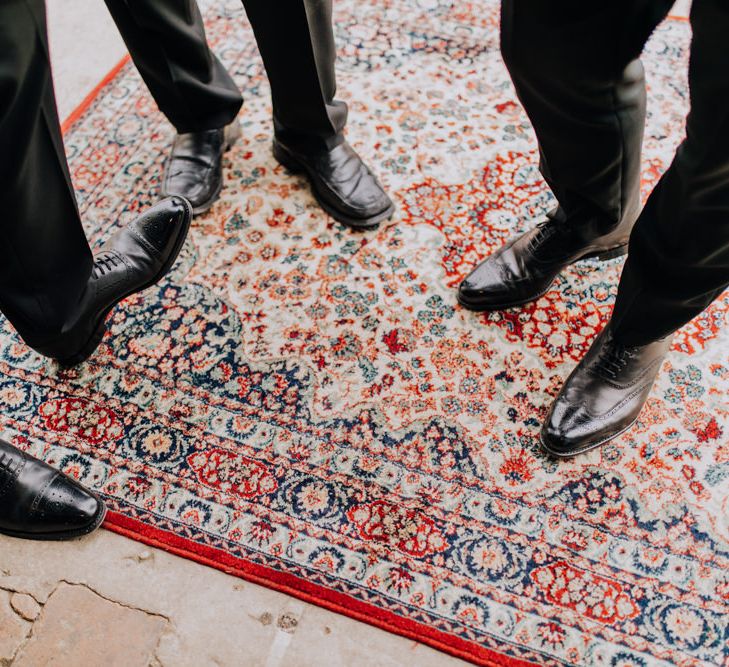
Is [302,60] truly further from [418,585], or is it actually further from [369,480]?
[418,585]

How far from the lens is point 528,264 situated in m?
1.08

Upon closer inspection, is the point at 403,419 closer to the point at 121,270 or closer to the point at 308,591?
the point at 308,591

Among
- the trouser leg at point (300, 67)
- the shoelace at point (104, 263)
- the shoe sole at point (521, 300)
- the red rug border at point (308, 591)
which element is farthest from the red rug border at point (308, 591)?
the trouser leg at point (300, 67)

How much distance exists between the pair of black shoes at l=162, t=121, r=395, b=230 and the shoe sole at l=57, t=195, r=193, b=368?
170mm

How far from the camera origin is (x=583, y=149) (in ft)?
2.72

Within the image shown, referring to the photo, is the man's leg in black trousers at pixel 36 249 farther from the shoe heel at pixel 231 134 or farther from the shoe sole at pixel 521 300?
the shoe sole at pixel 521 300

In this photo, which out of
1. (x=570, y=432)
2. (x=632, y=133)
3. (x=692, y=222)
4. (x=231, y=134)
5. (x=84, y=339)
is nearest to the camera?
(x=692, y=222)

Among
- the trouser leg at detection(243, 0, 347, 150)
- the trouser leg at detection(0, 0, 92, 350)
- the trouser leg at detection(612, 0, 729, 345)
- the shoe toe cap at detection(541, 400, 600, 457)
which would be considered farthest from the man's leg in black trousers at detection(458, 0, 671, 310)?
the trouser leg at detection(0, 0, 92, 350)

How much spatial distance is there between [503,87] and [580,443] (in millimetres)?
983

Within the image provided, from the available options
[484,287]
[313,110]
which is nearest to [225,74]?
[313,110]

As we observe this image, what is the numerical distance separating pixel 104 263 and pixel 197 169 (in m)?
0.36

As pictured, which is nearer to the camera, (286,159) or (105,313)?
(105,313)

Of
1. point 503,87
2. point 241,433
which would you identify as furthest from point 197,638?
point 503,87

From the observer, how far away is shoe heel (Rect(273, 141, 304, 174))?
4.35 ft
